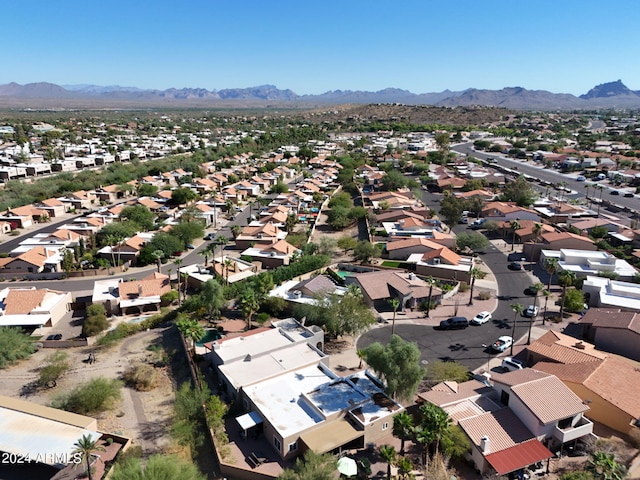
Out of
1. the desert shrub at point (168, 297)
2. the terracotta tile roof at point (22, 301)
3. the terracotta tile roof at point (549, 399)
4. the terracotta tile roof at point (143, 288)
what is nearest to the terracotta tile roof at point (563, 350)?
the terracotta tile roof at point (549, 399)

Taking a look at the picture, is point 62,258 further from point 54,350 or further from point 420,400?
point 420,400

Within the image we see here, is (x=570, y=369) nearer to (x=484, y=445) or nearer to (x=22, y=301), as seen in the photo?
(x=484, y=445)

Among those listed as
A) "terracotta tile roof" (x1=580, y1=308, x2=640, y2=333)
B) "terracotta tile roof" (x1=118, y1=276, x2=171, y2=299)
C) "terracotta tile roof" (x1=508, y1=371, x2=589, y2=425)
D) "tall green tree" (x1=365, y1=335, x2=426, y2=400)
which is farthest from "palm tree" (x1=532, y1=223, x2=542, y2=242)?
"terracotta tile roof" (x1=118, y1=276, x2=171, y2=299)

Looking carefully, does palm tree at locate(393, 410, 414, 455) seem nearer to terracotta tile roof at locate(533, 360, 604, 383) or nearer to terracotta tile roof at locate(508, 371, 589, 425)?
terracotta tile roof at locate(508, 371, 589, 425)

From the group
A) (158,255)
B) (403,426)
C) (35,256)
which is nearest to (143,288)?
(158,255)

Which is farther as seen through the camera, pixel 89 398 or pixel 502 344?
pixel 502 344

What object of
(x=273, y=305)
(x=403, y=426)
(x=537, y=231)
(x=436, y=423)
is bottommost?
(x=273, y=305)

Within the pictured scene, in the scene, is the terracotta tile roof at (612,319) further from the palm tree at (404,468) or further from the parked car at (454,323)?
the palm tree at (404,468)

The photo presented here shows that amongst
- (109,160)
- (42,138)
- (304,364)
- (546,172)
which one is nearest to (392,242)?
(304,364)
